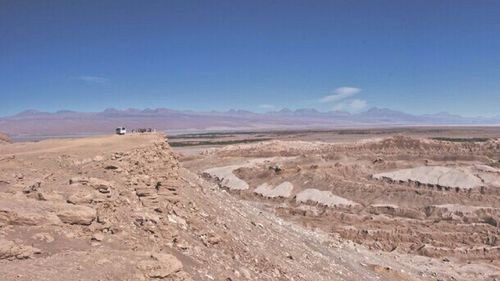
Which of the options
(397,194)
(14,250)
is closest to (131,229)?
(14,250)

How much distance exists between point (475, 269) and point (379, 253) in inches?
155

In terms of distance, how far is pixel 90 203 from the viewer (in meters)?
10.4

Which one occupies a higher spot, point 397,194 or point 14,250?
point 14,250

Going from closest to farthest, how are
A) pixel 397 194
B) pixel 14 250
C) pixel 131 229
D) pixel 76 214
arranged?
pixel 14 250
pixel 76 214
pixel 131 229
pixel 397 194

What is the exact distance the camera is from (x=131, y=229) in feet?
34.5

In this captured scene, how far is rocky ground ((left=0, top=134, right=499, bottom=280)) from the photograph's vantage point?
8758 millimetres

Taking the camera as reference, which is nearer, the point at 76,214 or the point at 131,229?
the point at 76,214

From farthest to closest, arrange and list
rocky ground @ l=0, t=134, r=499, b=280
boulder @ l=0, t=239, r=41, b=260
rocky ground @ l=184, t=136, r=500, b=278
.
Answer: rocky ground @ l=184, t=136, r=500, b=278, rocky ground @ l=0, t=134, r=499, b=280, boulder @ l=0, t=239, r=41, b=260

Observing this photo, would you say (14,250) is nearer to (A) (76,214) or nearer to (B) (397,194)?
(A) (76,214)

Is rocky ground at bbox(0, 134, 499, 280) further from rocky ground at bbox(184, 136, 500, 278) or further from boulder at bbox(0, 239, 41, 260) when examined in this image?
rocky ground at bbox(184, 136, 500, 278)

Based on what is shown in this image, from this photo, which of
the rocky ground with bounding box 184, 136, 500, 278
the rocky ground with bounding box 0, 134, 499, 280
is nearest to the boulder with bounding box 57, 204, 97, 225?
the rocky ground with bounding box 0, 134, 499, 280

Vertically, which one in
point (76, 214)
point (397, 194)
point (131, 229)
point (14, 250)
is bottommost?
point (397, 194)

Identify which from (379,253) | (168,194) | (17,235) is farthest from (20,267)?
(379,253)

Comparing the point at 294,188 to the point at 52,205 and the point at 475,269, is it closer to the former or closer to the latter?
the point at 475,269
